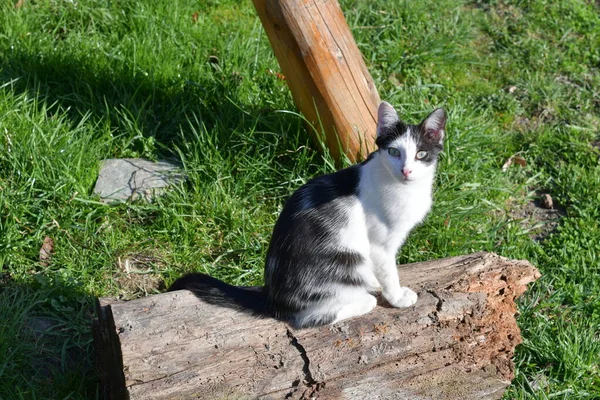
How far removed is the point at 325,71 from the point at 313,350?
1.71m

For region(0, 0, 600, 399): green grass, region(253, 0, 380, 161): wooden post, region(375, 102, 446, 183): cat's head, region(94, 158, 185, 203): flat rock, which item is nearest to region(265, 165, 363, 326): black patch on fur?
region(375, 102, 446, 183): cat's head

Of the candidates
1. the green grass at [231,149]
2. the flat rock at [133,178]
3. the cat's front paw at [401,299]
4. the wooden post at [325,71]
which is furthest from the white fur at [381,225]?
the flat rock at [133,178]

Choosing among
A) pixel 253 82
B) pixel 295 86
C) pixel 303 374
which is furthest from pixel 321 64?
pixel 303 374

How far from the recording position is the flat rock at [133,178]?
13.3 ft

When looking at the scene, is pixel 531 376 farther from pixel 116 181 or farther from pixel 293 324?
pixel 116 181

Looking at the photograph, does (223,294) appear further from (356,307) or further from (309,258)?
(356,307)

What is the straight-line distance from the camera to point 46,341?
11.2ft

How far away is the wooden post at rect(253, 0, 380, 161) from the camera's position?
3766 millimetres

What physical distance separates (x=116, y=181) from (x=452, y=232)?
6.62ft

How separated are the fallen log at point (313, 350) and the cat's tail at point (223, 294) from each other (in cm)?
4

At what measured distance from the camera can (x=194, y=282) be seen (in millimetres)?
2998

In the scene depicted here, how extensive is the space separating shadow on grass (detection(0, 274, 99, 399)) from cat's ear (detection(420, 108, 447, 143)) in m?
1.90

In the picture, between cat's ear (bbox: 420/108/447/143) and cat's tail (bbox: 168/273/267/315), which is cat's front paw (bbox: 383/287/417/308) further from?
cat's ear (bbox: 420/108/447/143)

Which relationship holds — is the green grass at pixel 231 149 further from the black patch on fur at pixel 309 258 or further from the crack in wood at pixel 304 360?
the crack in wood at pixel 304 360
